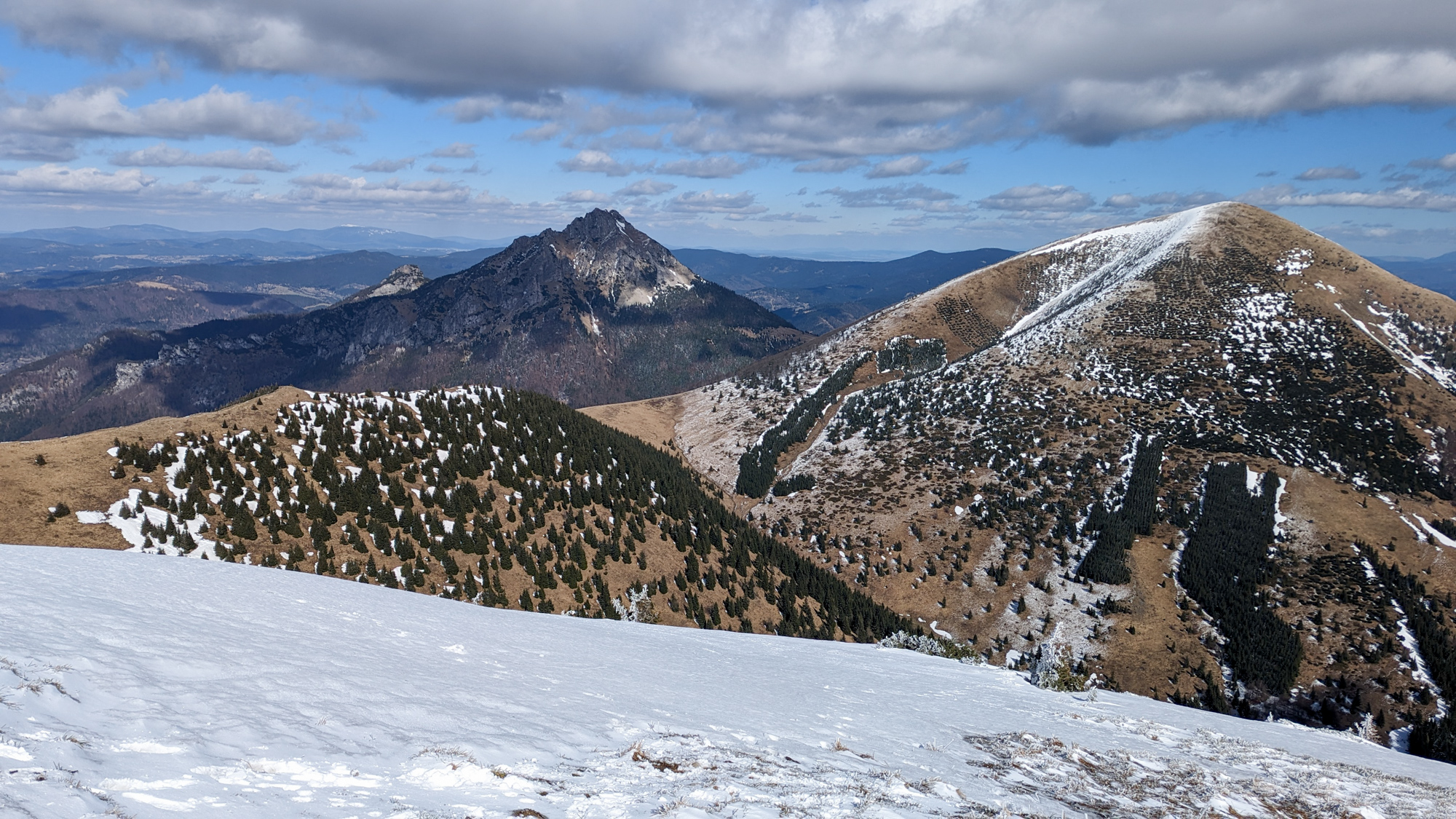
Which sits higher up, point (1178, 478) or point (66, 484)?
point (1178, 478)

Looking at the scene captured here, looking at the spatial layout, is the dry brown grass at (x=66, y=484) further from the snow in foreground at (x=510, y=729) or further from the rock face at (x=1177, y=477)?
the rock face at (x=1177, y=477)

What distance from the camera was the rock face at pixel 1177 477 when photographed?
58594 millimetres

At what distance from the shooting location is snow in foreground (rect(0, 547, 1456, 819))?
892cm

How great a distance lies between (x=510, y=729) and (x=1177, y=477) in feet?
320

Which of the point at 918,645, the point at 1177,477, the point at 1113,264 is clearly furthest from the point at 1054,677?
the point at 1113,264

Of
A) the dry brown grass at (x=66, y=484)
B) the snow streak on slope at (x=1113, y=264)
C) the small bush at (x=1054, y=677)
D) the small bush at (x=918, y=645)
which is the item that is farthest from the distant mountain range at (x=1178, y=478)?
the dry brown grass at (x=66, y=484)

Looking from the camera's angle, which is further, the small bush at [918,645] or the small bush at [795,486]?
the small bush at [795,486]

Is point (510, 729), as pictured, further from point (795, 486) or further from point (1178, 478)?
point (1178, 478)

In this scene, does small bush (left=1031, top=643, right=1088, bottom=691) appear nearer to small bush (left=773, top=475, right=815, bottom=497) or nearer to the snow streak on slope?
small bush (left=773, top=475, right=815, bottom=497)

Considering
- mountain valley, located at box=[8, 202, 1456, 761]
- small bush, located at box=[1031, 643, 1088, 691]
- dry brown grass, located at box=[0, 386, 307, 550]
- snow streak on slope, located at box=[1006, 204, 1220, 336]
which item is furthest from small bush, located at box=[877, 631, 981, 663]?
snow streak on slope, located at box=[1006, 204, 1220, 336]

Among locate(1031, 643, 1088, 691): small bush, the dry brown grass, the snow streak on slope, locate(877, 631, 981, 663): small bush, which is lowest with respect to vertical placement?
locate(877, 631, 981, 663): small bush

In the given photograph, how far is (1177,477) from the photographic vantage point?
84.8 metres

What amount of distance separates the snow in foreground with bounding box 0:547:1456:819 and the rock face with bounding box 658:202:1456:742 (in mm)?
40893

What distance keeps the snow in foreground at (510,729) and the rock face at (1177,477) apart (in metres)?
40.9
